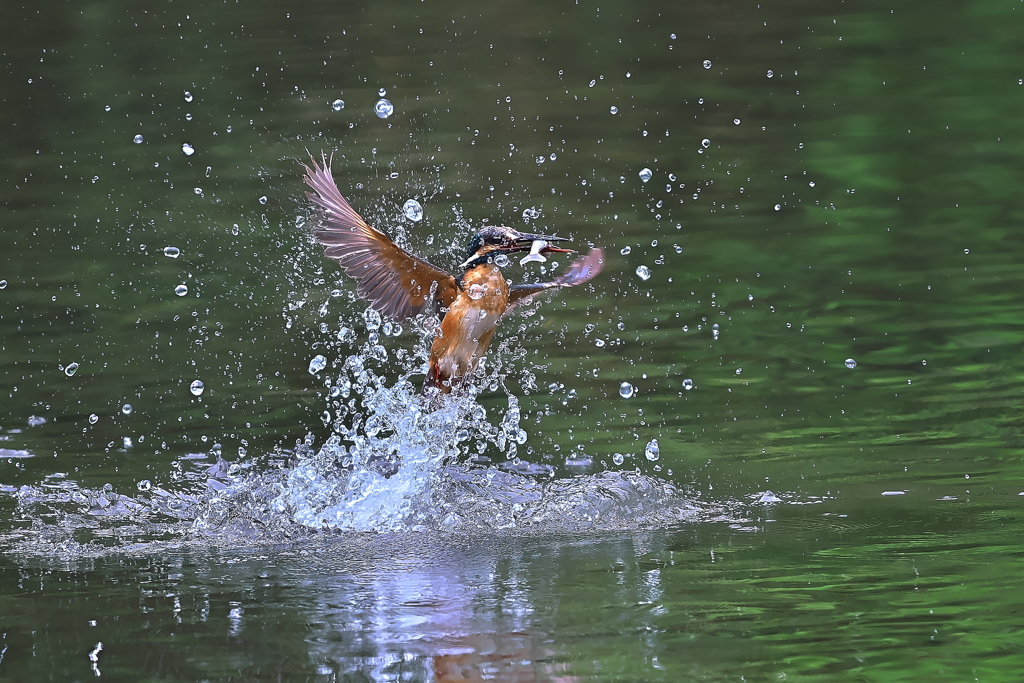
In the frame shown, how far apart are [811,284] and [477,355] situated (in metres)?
2.59

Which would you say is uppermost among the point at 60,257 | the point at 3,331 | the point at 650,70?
the point at 650,70

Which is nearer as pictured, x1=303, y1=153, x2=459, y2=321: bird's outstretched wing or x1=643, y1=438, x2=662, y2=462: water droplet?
x1=303, y1=153, x2=459, y2=321: bird's outstretched wing

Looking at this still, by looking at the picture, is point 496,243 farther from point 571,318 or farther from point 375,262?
point 571,318

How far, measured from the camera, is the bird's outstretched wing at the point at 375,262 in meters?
5.11

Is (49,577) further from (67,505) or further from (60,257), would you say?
(60,257)

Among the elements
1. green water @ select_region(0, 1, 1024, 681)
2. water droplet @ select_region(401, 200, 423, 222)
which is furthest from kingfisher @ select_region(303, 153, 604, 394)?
water droplet @ select_region(401, 200, 423, 222)

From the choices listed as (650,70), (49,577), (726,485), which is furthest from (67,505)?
(650,70)

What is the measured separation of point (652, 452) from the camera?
561 cm

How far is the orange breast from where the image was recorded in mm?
5289

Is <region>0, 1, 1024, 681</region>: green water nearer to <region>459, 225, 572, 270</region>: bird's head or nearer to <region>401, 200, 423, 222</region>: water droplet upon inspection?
<region>401, 200, 423, 222</region>: water droplet

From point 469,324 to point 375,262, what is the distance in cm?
44

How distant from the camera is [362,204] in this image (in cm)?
803

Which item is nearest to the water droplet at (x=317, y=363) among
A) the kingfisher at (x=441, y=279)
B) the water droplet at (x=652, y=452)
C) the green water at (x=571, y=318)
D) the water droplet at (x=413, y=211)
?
the green water at (x=571, y=318)

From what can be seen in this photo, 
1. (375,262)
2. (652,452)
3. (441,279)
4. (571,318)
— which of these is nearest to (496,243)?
(441,279)
